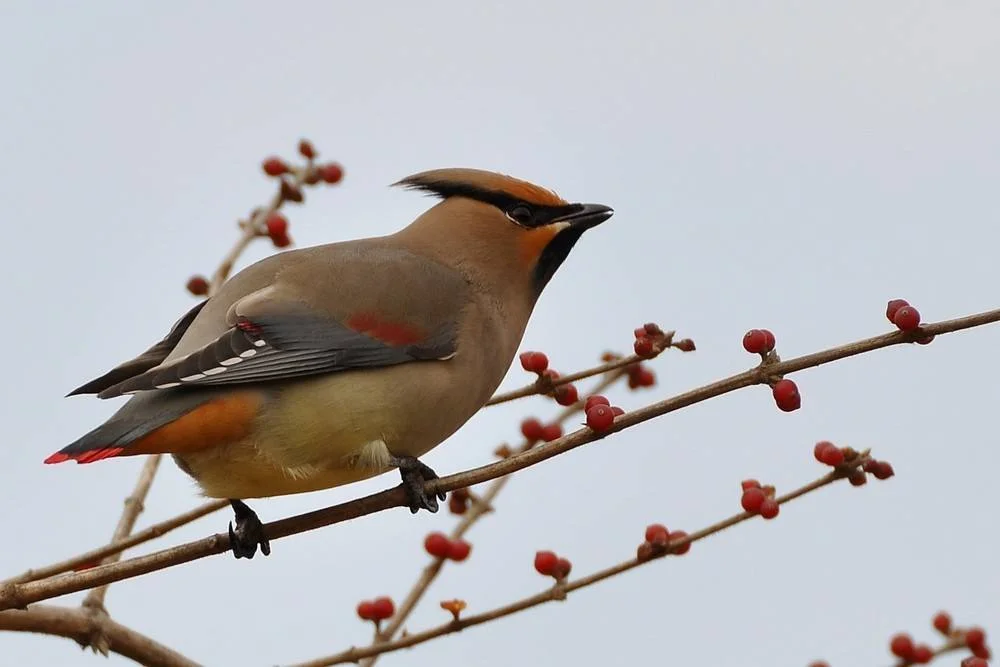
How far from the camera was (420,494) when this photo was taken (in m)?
3.58

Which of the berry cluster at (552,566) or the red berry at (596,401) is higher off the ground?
the red berry at (596,401)

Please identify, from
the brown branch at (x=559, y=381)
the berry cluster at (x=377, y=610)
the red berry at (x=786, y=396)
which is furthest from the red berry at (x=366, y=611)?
the red berry at (x=786, y=396)

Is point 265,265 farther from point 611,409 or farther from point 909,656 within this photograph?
point 909,656

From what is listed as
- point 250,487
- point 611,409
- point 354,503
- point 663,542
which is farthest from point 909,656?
point 250,487

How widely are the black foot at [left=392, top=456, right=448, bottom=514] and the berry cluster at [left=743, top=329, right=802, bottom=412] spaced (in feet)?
2.98

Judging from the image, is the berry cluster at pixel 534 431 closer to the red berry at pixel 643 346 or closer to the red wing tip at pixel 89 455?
the red berry at pixel 643 346

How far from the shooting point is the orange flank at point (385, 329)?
389cm

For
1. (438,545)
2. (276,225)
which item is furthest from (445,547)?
(276,225)

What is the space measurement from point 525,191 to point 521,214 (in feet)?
0.25

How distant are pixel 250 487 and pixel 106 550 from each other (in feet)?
1.59

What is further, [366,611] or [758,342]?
[366,611]

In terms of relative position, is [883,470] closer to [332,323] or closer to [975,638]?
[975,638]

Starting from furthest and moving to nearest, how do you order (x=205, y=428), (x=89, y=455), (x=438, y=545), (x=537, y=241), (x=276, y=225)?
(x=537, y=241) < (x=276, y=225) < (x=438, y=545) < (x=205, y=428) < (x=89, y=455)

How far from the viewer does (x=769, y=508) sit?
3.32m
